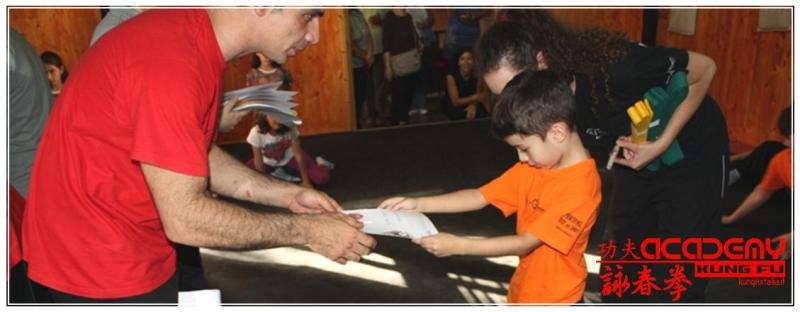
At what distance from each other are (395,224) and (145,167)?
0.68 metres

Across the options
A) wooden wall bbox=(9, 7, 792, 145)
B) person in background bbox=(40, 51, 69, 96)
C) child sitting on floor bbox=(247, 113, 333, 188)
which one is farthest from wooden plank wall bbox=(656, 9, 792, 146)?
person in background bbox=(40, 51, 69, 96)

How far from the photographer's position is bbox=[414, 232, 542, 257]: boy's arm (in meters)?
1.84

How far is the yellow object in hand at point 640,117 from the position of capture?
2207 millimetres

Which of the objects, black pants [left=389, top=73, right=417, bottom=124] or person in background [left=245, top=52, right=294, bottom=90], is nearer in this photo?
person in background [left=245, top=52, right=294, bottom=90]

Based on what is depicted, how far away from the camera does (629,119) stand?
2340 mm

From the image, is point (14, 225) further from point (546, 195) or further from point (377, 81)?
point (377, 81)

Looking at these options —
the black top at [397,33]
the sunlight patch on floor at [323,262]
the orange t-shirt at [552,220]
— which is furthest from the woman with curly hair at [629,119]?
the black top at [397,33]

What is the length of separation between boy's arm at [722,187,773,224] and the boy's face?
2.55 m

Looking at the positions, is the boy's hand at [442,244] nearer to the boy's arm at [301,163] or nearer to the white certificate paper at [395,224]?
the white certificate paper at [395,224]

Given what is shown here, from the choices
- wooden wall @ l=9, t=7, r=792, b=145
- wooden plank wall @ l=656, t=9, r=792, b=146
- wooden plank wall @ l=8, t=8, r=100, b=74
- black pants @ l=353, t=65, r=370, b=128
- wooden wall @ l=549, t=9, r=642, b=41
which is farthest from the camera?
wooden wall @ l=549, t=9, r=642, b=41

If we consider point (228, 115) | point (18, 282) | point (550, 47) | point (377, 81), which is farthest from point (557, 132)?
point (377, 81)

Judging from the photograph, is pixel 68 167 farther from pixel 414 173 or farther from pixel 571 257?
pixel 414 173

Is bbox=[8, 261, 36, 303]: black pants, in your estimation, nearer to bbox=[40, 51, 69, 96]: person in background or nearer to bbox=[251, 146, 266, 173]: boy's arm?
bbox=[40, 51, 69, 96]: person in background

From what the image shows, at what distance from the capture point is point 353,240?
174 centimetres
